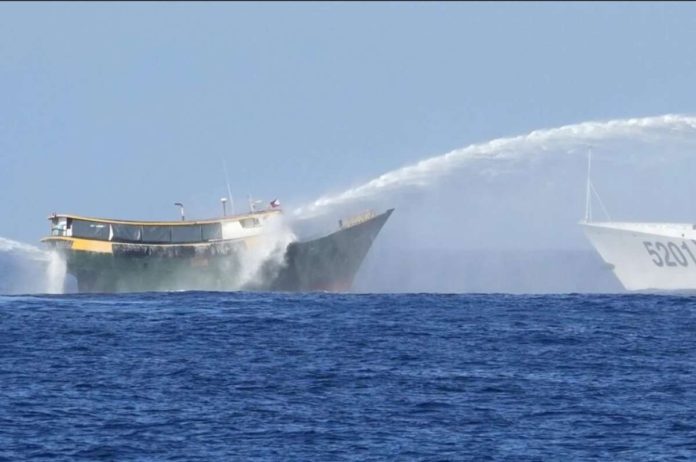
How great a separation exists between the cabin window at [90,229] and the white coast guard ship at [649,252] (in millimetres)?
37512

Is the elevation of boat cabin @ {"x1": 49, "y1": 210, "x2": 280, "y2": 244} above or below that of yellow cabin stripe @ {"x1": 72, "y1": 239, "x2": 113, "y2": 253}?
above

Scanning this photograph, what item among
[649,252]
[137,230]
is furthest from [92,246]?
[649,252]

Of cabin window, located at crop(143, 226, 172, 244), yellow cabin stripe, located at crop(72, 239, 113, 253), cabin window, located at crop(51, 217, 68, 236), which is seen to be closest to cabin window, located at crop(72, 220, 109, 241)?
yellow cabin stripe, located at crop(72, 239, 113, 253)

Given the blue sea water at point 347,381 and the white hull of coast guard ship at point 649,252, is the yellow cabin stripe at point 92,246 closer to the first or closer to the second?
the blue sea water at point 347,381

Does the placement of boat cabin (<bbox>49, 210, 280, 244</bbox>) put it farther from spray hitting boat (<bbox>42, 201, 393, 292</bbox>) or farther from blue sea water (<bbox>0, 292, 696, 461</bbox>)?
blue sea water (<bbox>0, 292, 696, 461</bbox>)

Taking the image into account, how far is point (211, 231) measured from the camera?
370ft

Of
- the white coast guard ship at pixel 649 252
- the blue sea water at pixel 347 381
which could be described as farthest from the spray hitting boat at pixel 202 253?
the white coast guard ship at pixel 649 252

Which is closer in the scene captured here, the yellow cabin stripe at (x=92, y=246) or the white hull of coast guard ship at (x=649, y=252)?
the yellow cabin stripe at (x=92, y=246)

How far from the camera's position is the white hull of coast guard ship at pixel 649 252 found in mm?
114875

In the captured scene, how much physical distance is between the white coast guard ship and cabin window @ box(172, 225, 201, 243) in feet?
100

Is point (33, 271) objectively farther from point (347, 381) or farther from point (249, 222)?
point (347, 381)

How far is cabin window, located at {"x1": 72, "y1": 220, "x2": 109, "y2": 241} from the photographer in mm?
111250

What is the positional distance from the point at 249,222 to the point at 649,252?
31.8m

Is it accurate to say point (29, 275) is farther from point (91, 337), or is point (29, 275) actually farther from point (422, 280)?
point (91, 337)
